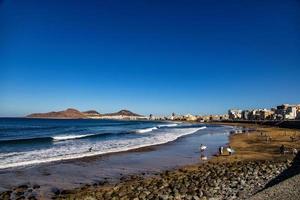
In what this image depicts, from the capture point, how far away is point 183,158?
75.8 ft

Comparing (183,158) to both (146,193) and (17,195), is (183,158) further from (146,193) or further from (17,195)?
(17,195)

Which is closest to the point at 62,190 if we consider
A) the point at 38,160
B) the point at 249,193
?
the point at 249,193

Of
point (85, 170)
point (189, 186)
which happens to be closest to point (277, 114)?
point (85, 170)

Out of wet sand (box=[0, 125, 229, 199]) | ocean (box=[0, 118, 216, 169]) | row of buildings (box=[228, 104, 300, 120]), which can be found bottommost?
wet sand (box=[0, 125, 229, 199])

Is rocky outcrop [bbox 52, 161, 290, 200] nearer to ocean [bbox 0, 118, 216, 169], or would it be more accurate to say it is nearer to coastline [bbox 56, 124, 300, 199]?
coastline [bbox 56, 124, 300, 199]

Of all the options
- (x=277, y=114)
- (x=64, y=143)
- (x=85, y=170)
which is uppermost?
(x=277, y=114)

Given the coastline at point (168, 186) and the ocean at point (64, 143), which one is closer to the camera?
the coastline at point (168, 186)

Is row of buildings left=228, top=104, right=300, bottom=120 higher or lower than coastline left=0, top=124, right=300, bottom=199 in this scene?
higher

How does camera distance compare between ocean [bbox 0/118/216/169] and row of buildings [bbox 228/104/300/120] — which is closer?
ocean [bbox 0/118/216/169]

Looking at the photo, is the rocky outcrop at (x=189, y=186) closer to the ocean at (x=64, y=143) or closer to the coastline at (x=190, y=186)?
the coastline at (x=190, y=186)

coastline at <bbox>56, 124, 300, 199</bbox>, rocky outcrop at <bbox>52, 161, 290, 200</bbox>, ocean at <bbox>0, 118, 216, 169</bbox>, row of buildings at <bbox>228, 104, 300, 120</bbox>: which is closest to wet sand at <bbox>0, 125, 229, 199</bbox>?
coastline at <bbox>56, 124, 300, 199</bbox>

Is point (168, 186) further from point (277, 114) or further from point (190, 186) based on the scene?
point (277, 114)

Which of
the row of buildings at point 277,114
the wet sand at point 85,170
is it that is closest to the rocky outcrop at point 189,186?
the wet sand at point 85,170

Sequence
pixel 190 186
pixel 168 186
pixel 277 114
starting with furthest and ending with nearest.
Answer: pixel 277 114 → pixel 168 186 → pixel 190 186
